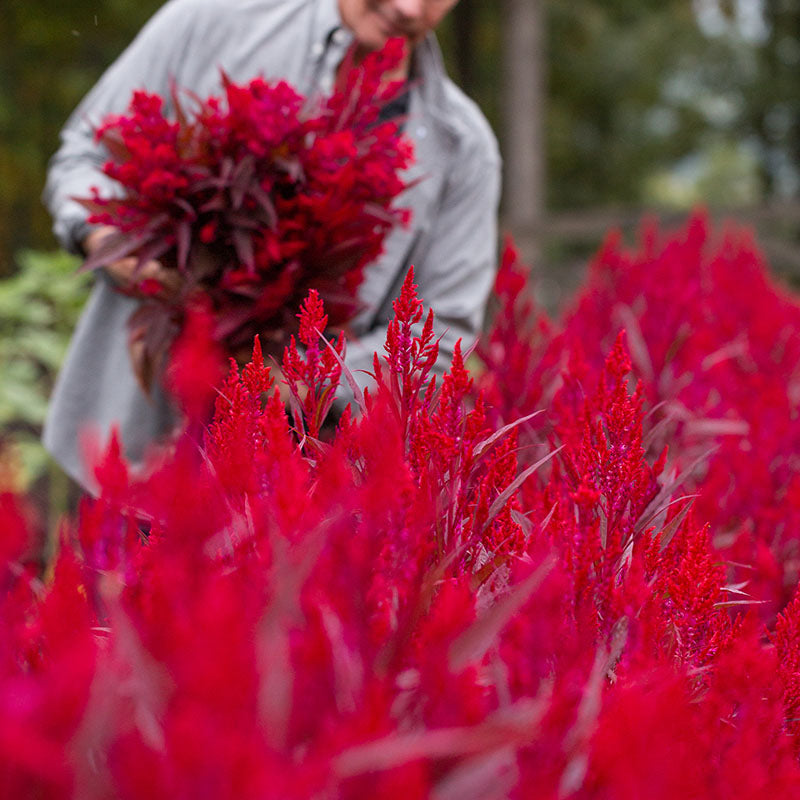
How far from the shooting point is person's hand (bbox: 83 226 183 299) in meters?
1.48

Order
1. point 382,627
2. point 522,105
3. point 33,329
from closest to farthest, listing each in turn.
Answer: point 382,627 < point 33,329 < point 522,105

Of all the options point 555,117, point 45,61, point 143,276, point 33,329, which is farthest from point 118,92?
point 555,117

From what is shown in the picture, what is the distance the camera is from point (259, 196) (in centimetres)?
138

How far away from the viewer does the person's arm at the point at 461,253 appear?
2.09m

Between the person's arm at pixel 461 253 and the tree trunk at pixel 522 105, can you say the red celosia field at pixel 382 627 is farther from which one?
the tree trunk at pixel 522 105

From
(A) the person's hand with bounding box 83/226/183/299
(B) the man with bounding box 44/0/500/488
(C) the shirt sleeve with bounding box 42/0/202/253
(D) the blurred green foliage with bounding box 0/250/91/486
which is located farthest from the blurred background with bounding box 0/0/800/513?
(A) the person's hand with bounding box 83/226/183/299

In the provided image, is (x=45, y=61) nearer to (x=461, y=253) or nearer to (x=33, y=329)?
(x=33, y=329)

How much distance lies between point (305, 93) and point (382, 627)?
5.06ft

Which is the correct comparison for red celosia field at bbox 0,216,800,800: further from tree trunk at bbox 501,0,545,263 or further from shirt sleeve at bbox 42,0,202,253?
tree trunk at bbox 501,0,545,263

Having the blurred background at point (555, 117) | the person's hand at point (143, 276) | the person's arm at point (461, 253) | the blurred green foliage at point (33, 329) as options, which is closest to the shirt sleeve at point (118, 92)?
the person's hand at point (143, 276)

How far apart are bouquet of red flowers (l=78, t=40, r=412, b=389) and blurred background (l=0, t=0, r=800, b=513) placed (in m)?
2.08

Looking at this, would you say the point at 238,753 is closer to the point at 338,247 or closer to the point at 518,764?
the point at 518,764

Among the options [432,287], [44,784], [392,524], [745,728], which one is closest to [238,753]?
[44,784]

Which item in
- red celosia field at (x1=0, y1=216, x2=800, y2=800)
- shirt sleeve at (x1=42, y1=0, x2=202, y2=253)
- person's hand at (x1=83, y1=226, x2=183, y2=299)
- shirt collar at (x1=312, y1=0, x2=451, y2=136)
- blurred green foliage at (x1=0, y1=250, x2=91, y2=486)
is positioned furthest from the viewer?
blurred green foliage at (x1=0, y1=250, x2=91, y2=486)
